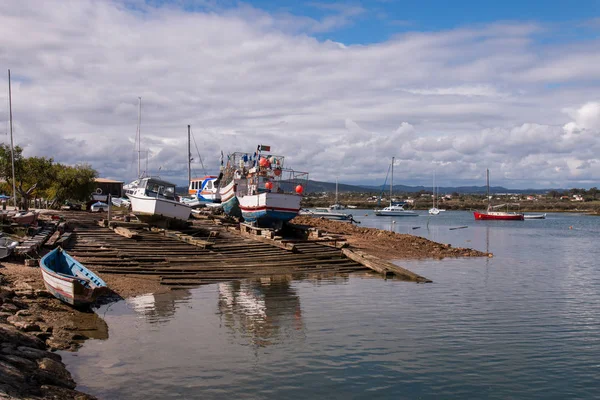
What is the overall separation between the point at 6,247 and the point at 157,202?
11.7 m

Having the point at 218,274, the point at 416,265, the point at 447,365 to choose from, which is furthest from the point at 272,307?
the point at 416,265

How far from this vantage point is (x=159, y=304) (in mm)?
16188

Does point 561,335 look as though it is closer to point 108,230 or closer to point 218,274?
point 218,274

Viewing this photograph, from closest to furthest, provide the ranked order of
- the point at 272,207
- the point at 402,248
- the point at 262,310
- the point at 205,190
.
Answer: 1. the point at 262,310
2. the point at 272,207
3. the point at 402,248
4. the point at 205,190

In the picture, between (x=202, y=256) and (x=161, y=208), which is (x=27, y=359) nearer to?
(x=202, y=256)

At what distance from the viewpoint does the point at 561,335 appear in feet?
46.8

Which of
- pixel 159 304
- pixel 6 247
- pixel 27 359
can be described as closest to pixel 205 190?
pixel 6 247

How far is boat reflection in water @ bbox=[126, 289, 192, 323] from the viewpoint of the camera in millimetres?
14852

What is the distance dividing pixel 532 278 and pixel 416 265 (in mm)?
5180

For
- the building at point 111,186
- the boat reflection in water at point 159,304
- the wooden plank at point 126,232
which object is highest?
the building at point 111,186

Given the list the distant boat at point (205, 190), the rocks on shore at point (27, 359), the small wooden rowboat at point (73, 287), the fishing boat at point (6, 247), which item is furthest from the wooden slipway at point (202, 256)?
the distant boat at point (205, 190)

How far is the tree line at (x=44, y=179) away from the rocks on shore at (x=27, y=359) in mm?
30457

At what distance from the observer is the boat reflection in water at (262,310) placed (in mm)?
13728

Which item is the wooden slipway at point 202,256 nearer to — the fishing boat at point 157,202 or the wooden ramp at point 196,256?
the wooden ramp at point 196,256
